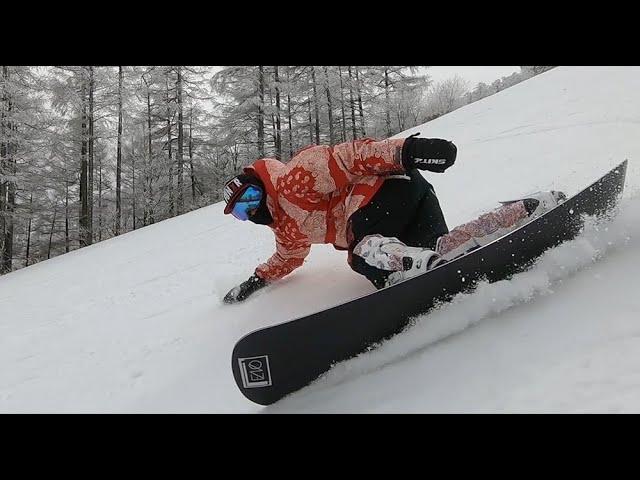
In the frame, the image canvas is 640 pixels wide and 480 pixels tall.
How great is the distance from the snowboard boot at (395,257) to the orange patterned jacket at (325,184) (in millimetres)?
293

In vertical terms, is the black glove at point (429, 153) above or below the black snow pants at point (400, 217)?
above

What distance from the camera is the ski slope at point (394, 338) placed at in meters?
1.48

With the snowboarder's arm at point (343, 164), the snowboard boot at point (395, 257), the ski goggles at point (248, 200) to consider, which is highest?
the snowboarder's arm at point (343, 164)

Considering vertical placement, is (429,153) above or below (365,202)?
above

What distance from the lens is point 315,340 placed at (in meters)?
1.83

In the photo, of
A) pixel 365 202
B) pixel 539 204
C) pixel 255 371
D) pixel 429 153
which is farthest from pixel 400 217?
pixel 255 371

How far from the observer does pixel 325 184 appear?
8.32ft

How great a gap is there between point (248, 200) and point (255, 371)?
114cm

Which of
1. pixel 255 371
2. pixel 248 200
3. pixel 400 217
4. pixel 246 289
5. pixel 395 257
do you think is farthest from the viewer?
pixel 246 289

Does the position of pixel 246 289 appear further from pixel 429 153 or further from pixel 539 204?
pixel 539 204

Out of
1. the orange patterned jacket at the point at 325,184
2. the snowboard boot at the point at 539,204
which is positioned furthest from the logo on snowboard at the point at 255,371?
the snowboard boot at the point at 539,204

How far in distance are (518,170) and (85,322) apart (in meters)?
5.02

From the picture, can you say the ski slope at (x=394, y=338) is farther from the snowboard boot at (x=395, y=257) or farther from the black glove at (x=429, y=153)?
the black glove at (x=429, y=153)
